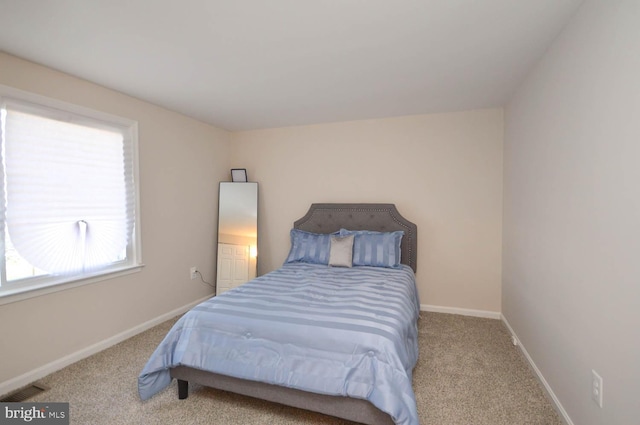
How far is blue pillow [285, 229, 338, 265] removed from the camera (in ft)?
11.7

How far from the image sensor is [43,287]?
91.7 inches

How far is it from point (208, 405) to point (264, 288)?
0.88 m

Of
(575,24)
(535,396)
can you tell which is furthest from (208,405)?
(575,24)

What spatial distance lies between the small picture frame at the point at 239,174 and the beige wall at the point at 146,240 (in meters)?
0.16

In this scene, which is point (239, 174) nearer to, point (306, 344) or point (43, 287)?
point (43, 287)

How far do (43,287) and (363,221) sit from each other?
10.2ft

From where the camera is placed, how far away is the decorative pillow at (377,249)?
3.34 m

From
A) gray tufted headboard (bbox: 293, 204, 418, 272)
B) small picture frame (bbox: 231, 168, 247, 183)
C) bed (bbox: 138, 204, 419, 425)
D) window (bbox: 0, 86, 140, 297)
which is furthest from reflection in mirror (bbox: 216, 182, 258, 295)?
bed (bbox: 138, 204, 419, 425)

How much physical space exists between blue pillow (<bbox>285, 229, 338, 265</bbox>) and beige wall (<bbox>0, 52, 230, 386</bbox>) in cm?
130

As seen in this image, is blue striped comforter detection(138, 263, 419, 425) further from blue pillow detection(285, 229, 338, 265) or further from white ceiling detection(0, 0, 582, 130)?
white ceiling detection(0, 0, 582, 130)

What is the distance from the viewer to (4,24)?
1.80 meters

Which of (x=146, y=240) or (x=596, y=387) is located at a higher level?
(x=146, y=240)

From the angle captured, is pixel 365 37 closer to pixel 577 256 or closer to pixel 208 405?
pixel 577 256

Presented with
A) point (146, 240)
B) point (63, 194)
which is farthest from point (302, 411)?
point (63, 194)
